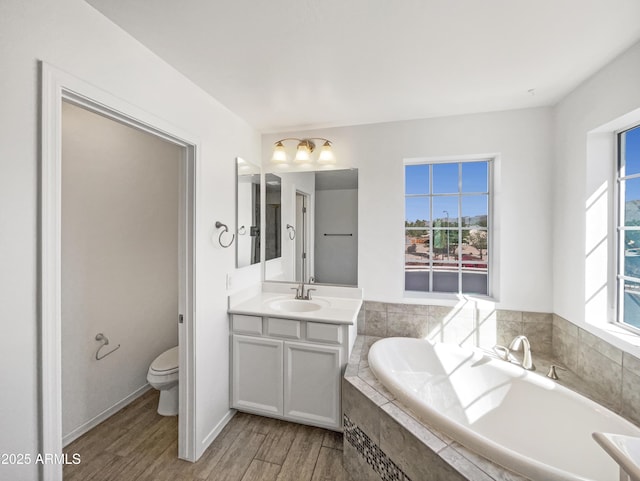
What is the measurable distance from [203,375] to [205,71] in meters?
1.95

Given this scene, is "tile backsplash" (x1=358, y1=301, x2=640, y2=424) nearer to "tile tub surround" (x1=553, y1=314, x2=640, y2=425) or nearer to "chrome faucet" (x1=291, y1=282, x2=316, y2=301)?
"tile tub surround" (x1=553, y1=314, x2=640, y2=425)

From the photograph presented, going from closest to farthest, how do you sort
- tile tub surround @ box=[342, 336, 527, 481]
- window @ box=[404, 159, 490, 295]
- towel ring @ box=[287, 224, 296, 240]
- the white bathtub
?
tile tub surround @ box=[342, 336, 527, 481]
the white bathtub
window @ box=[404, 159, 490, 295]
towel ring @ box=[287, 224, 296, 240]

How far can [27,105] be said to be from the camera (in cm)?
95

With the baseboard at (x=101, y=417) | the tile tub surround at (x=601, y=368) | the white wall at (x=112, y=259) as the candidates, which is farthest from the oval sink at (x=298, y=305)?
the tile tub surround at (x=601, y=368)

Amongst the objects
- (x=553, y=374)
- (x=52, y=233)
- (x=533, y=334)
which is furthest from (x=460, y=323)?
(x=52, y=233)

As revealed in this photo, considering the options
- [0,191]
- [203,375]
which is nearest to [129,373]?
[203,375]

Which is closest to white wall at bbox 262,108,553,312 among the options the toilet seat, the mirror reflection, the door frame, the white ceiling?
the white ceiling

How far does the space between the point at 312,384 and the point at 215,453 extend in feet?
2.50

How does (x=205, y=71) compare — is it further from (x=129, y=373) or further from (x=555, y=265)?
(x=555, y=265)

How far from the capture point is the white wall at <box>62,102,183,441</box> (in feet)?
6.42

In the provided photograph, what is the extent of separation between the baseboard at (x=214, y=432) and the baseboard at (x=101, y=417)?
91cm

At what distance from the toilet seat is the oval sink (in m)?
0.86

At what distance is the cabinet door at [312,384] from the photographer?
1.95 metres

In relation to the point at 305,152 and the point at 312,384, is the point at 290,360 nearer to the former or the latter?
the point at 312,384
